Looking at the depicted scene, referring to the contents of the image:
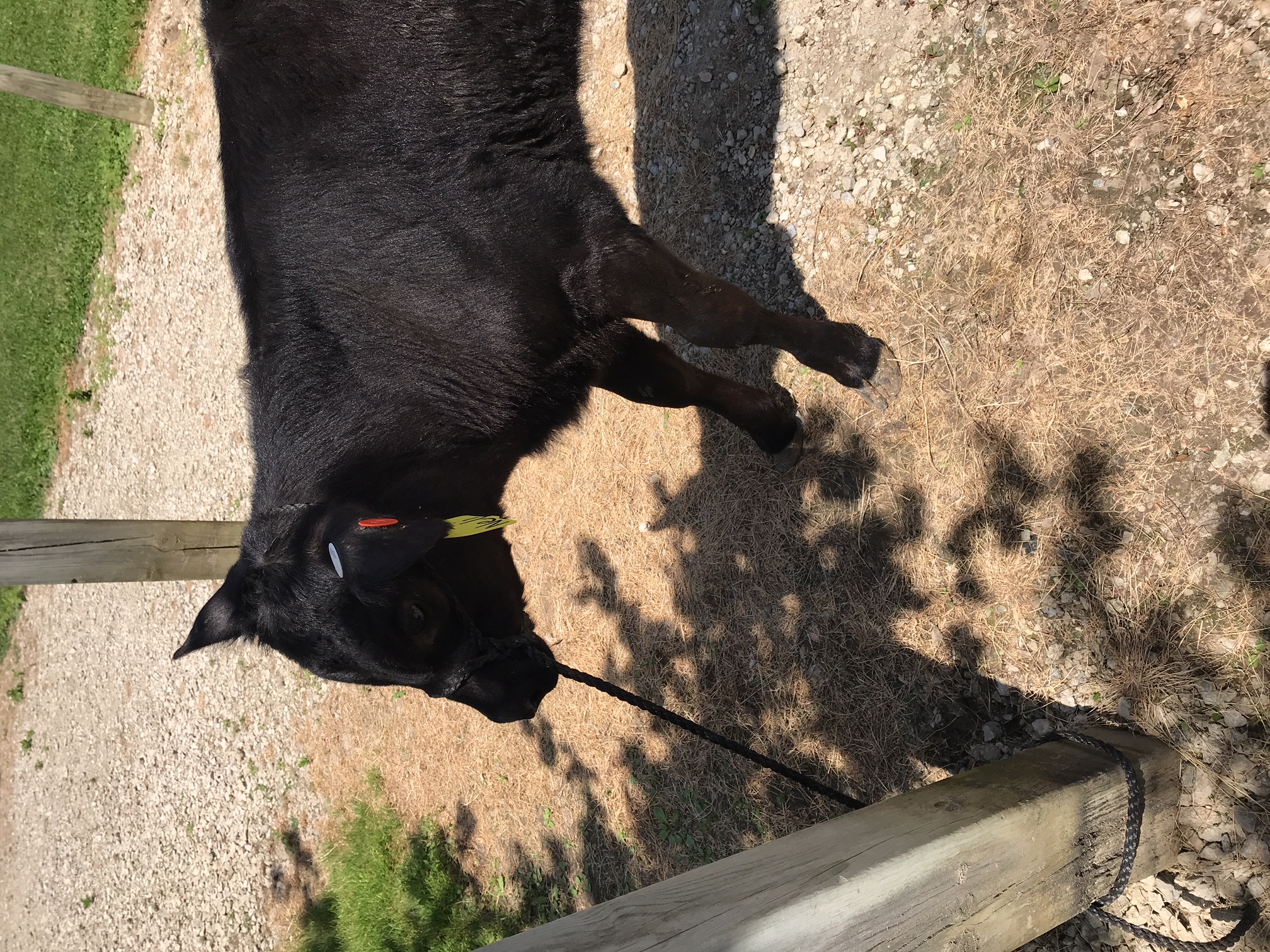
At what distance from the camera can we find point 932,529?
315cm

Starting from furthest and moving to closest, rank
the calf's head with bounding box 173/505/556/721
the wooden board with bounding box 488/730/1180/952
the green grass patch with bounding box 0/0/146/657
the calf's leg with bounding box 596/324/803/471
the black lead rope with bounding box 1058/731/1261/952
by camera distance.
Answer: the green grass patch with bounding box 0/0/146/657
the calf's leg with bounding box 596/324/803/471
the calf's head with bounding box 173/505/556/721
the black lead rope with bounding box 1058/731/1261/952
the wooden board with bounding box 488/730/1180/952

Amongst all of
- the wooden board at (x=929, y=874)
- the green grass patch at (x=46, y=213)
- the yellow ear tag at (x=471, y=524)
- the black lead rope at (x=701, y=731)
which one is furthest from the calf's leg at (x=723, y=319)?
the green grass patch at (x=46, y=213)

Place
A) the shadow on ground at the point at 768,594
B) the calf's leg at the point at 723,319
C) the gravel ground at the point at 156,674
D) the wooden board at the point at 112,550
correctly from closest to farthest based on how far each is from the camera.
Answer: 1. the shadow on ground at the point at 768,594
2. the calf's leg at the point at 723,319
3. the wooden board at the point at 112,550
4. the gravel ground at the point at 156,674

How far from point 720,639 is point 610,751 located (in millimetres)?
1102

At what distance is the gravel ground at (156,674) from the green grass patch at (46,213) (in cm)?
39

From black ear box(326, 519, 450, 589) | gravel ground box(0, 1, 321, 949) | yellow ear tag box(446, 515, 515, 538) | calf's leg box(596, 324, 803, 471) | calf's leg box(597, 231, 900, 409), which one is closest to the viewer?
black ear box(326, 519, 450, 589)

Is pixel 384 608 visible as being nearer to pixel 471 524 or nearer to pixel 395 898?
pixel 471 524

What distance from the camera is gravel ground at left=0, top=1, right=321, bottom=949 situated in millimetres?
7012

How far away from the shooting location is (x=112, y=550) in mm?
4383

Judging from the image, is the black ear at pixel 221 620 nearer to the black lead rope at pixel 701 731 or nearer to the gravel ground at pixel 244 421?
the black lead rope at pixel 701 731

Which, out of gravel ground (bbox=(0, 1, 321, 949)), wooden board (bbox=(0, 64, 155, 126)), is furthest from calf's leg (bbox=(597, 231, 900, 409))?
wooden board (bbox=(0, 64, 155, 126))

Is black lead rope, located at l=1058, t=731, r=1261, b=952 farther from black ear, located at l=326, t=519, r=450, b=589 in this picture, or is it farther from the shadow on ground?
black ear, located at l=326, t=519, r=450, b=589

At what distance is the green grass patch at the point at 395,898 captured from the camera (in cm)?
516

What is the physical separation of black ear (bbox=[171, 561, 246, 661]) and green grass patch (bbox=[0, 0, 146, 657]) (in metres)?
8.29
